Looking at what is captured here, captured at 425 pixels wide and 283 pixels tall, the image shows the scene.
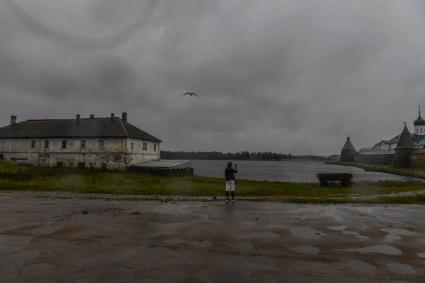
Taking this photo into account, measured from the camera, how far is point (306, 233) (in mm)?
10383

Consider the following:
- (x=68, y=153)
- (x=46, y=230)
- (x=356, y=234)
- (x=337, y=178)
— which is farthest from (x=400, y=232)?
(x=68, y=153)

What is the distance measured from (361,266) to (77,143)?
50909mm

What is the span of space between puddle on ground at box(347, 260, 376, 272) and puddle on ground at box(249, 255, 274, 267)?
1523 mm

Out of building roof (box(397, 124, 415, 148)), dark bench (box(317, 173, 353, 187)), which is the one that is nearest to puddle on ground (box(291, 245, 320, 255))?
dark bench (box(317, 173, 353, 187))

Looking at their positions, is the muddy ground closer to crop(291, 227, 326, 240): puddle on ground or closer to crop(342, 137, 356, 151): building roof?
crop(291, 227, 326, 240): puddle on ground

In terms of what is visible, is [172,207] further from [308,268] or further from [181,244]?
[308,268]

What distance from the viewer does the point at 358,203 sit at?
1778 cm

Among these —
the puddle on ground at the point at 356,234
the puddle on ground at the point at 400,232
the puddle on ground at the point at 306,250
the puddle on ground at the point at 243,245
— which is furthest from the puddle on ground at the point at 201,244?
the puddle on ground at the point at 400,232

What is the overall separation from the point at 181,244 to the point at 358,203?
38.6 feet

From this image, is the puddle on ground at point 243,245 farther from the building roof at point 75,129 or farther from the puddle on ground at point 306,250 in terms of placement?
the building roof at point 75,129

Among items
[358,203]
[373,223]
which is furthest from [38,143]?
[373,223]

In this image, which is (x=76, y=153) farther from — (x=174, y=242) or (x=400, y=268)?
(x=400, y=268)

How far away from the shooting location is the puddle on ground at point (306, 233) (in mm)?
10000

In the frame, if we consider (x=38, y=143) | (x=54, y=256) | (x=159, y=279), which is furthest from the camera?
(x=38, y=143)
